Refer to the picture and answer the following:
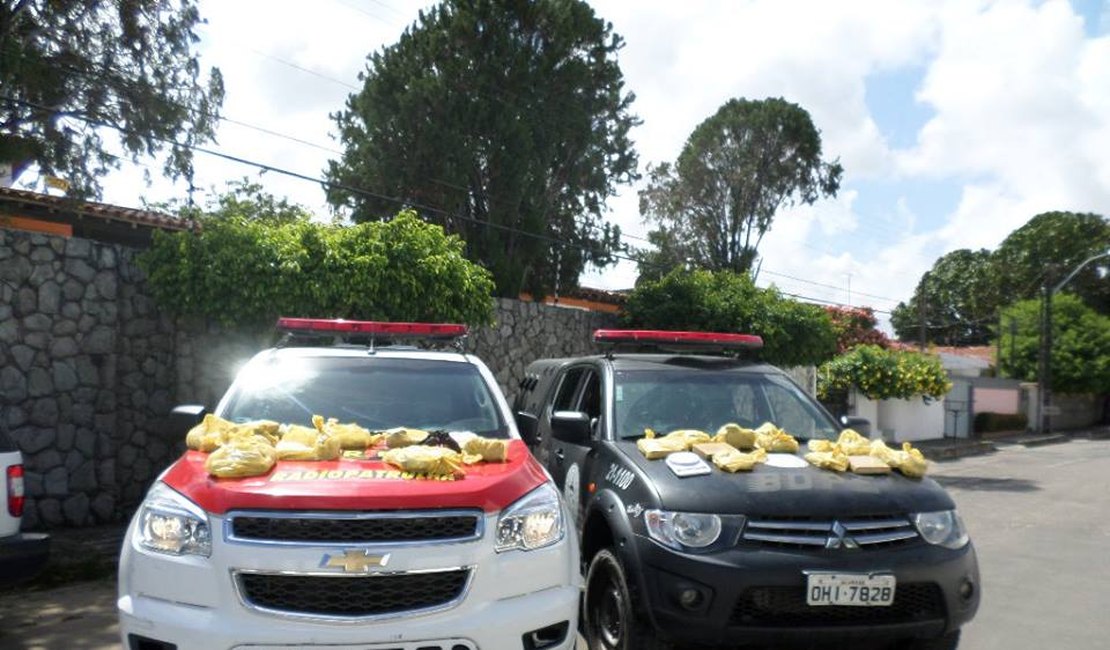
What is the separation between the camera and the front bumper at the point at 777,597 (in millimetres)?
4184

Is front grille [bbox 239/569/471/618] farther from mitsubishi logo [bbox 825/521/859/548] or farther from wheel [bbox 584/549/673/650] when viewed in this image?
mitsubishi logo [bbox 825/521/859/548]

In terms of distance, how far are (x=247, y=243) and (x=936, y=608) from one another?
7322 millimetres

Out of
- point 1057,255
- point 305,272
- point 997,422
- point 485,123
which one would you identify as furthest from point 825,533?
point 1057,255

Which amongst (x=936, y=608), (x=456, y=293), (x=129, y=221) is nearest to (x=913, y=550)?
(x=936, y=608)

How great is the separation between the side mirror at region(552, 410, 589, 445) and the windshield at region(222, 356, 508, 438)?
33cm

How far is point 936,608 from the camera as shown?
4414 mm

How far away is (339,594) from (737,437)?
2.39 m

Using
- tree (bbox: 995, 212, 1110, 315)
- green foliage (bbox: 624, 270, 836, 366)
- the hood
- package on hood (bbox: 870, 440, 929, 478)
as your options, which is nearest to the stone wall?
the hood

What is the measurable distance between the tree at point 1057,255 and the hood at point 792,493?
51914mm

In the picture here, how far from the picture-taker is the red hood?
12.0 ft

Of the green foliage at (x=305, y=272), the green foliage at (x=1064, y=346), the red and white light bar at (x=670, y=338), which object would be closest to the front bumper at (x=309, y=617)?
the red and white light bar at (x=670, y=338)

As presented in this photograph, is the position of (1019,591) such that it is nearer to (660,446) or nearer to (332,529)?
(660,446)

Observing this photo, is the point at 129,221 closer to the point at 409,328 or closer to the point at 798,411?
the point at 409,328

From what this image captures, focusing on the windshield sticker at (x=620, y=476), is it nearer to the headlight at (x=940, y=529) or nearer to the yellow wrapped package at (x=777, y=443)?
the yellow wrapped package at (x=777, y=443)
